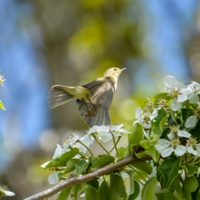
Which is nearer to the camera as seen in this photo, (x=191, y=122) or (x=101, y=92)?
(x=191, y=122)

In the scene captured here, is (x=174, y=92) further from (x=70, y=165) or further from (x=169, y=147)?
(x=70, y=165)

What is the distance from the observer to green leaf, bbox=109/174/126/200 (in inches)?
31.3

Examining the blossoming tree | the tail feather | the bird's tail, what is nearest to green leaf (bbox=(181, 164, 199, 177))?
the blossoming tree

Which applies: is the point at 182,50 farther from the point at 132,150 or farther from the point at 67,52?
the point at 132,150

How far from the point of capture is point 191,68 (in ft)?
12.1

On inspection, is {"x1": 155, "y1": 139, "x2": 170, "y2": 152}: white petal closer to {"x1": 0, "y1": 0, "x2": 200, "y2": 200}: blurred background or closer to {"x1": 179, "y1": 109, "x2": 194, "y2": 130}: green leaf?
{"x1": 179, "y1": 109, "x2": 194, "y2": 130}: green leaf

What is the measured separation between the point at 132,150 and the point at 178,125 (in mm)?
143

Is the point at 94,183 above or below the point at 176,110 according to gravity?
below

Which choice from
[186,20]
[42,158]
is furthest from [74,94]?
[186,20]

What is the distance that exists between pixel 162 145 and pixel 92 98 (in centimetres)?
105

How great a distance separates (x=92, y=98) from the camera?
1.77 metres

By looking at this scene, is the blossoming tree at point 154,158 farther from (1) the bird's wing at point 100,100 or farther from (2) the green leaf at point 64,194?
(1) the bird's wing at point 100,100

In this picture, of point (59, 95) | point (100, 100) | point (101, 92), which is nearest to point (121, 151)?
point (100, 100)

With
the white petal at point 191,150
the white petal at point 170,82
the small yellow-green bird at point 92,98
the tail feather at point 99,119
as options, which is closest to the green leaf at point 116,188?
the white petal at point 191,150
